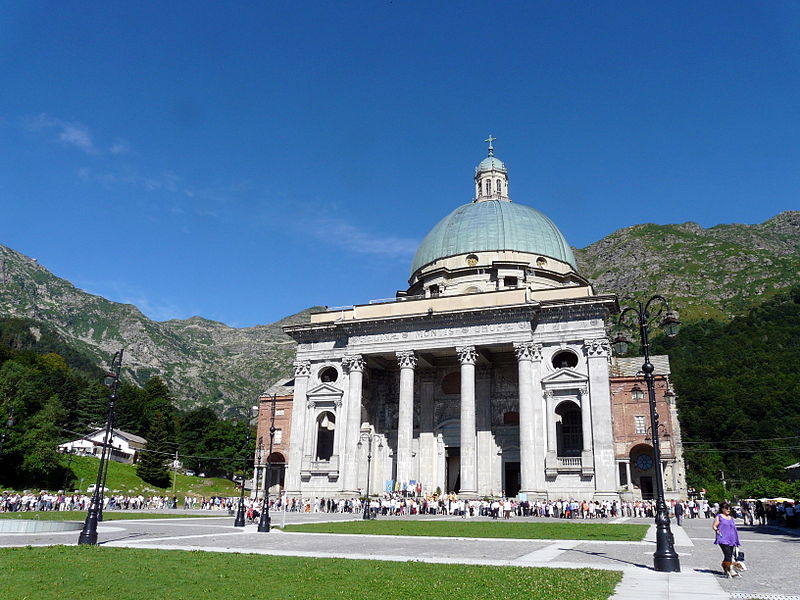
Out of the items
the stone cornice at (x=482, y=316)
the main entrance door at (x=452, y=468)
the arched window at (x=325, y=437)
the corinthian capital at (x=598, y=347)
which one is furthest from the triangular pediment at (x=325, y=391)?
the corinthian capital at (x=598, y=347)

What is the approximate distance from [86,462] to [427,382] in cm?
4610

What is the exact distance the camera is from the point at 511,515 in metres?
38.9

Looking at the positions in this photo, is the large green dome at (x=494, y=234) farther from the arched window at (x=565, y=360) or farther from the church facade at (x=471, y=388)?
the arched window at (x=565, y=360)

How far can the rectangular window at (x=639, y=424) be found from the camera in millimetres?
53834

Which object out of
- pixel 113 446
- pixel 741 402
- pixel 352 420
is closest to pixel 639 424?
pixel 352 420

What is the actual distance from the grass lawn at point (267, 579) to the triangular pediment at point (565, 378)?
32.0 meters

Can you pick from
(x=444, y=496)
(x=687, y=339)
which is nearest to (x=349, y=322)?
(x=444, y=496)

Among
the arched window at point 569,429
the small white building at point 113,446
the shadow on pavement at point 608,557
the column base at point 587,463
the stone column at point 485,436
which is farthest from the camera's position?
the small white building at point 113,446

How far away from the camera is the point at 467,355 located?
4628 cm

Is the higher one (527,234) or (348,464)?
(527,234)

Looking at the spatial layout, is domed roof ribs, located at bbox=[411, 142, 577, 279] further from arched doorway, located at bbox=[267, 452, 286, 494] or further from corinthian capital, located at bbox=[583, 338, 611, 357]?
arched doorway, located at bbox=[267, 452, 286, 494]

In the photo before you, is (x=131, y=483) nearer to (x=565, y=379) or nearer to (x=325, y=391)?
(x=325, y=391)

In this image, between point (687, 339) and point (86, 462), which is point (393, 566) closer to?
point (86, 462)

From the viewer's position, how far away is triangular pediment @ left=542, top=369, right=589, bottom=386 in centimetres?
4388
